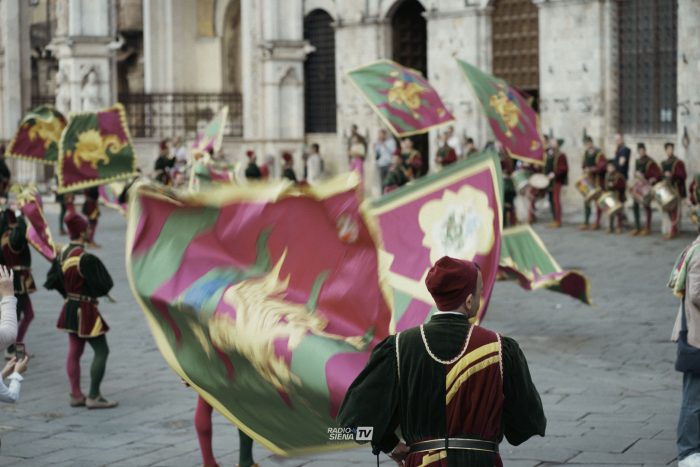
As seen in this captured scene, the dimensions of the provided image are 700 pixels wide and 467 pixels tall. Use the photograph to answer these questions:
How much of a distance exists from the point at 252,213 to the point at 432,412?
96.2 inches

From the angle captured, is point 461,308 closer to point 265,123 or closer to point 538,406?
point 538,406

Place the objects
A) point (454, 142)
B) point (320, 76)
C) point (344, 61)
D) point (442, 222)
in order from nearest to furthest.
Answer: point (442, 222) → point (454, 142) → point (344, 61) → point (320, 76)

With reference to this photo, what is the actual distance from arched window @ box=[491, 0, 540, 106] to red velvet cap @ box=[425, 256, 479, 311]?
2436 centimetres

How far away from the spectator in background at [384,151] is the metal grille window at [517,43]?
9.39 feet

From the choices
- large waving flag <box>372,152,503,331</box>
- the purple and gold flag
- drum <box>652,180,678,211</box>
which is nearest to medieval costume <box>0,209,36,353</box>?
the purple and gold flag

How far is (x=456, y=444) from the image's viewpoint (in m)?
5.10

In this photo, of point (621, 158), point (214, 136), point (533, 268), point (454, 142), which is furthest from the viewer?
point (454, 142)

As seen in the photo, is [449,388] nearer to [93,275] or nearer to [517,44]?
[93,275]

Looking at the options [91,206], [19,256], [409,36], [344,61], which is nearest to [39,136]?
[91,206]

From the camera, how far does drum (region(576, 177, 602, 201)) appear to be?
23875 mm

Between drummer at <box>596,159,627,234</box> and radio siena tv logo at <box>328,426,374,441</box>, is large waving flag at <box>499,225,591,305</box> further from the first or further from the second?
drummer at <box>596,159,627,234</box>

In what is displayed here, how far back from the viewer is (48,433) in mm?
9820

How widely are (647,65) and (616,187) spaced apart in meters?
3.89

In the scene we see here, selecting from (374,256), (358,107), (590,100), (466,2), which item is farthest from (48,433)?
(358,107)
